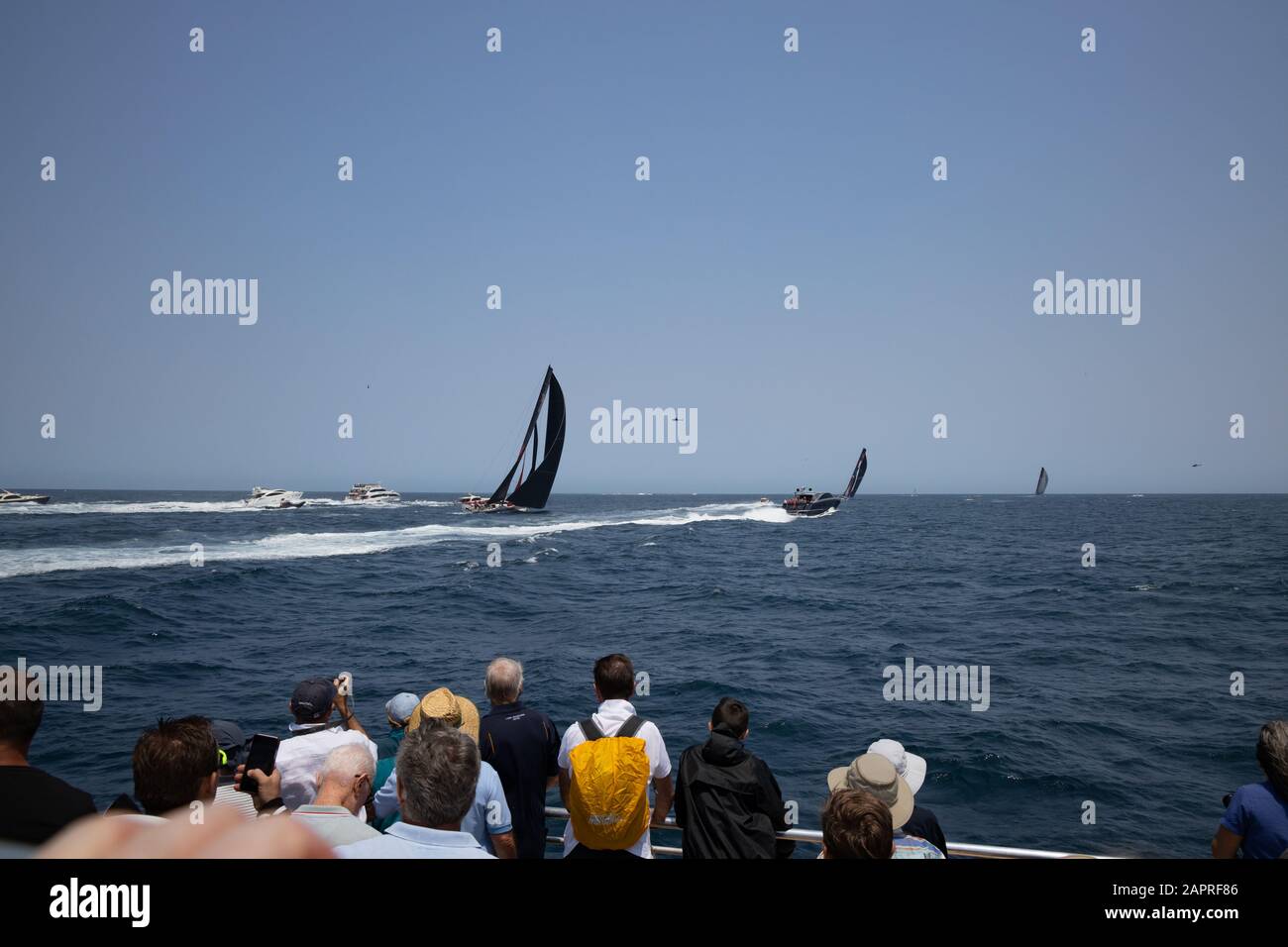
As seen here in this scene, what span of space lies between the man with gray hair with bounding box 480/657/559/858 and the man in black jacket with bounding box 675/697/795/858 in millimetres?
1025

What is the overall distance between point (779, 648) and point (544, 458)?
62253 millimetres

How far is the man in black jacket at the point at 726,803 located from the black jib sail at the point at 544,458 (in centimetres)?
7169

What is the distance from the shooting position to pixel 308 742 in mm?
4324

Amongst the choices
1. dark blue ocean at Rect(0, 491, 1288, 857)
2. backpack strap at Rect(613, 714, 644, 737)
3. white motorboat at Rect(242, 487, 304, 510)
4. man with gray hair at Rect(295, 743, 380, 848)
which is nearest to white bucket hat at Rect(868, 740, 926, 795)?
backpack strap at Rect(613, 714, 644, 737)

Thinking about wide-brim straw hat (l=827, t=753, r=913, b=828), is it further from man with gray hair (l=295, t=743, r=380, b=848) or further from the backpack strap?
man with gray hair (l=295, t=743, r=380, b=848)

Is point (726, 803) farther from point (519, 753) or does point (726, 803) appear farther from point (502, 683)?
point (502, 683)

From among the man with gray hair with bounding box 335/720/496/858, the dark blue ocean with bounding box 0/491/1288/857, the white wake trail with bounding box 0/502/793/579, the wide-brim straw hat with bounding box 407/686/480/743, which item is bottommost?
the dark blue ocean with bounding box 0/491/1288/857

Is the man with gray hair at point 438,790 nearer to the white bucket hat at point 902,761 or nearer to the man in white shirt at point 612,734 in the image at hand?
the man in white shirt at point 612,734

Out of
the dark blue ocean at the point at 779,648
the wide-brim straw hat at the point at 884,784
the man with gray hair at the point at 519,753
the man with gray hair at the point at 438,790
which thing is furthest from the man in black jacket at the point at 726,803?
the dark blue ocean at the point at 779,648

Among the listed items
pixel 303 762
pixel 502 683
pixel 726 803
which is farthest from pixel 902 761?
pixel 303 762

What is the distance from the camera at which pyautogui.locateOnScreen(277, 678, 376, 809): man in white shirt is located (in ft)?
13.8

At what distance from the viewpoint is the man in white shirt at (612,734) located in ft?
13.8
